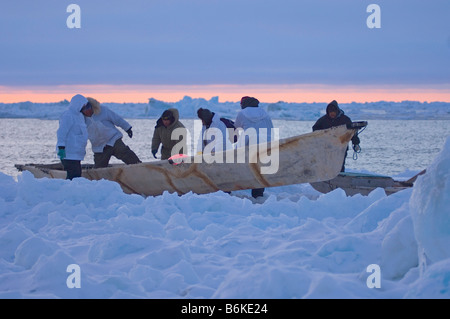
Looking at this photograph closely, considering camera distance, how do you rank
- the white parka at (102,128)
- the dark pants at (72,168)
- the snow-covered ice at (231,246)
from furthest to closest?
1. the white parka at (102,128)
2. the dark pants at (72,168)
3. the snow-covered ice at (231,246)

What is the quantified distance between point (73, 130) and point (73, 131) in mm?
15

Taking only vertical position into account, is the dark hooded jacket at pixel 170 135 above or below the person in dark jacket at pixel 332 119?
below

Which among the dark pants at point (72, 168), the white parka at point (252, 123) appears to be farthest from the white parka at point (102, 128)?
the white parka at point (252, 123)

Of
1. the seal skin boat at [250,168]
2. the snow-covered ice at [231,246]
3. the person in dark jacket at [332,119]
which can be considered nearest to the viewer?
the snow-covered ice at [231,246]

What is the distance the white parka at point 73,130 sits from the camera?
852cm

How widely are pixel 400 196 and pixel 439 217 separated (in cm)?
203

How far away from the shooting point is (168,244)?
207 inches

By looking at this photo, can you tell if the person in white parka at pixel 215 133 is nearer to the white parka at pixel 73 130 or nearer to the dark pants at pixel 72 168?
the white parka at pixel 73 130

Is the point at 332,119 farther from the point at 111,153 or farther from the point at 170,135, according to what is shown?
the point at 111,153

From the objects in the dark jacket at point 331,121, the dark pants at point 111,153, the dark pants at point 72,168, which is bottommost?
the dark pants at point 72,168

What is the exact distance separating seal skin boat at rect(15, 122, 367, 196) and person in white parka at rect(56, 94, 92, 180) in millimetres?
665

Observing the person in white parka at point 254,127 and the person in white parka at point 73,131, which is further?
the person in white parka at point 254,127

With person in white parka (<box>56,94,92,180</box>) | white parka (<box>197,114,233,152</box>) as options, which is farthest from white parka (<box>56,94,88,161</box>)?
white parka (<box>197,114,233,152</box>)

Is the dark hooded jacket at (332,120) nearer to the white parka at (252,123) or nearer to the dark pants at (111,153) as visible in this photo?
the white parka at (252,123)
